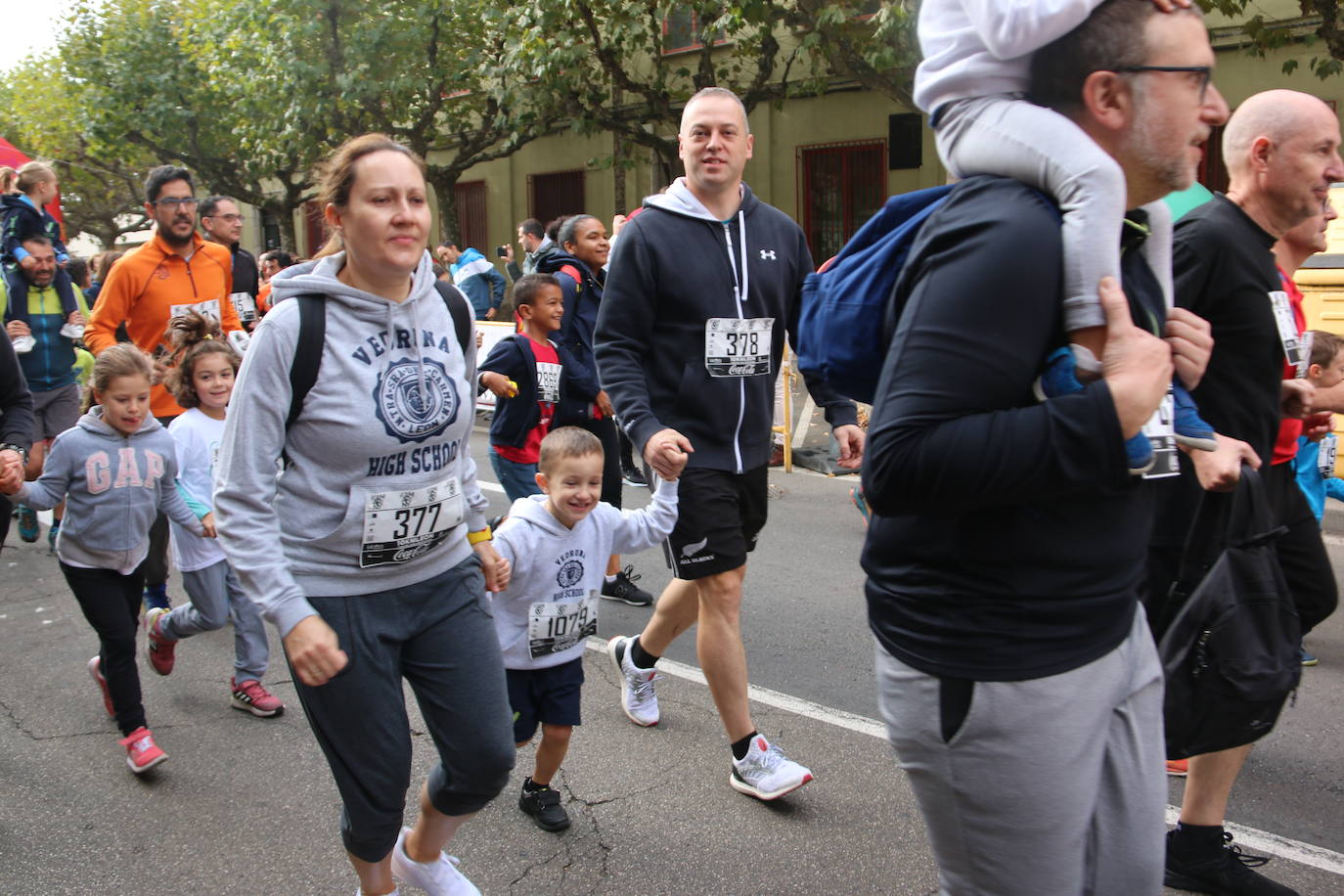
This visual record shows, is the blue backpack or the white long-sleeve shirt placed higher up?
the white long-sleeve shirt

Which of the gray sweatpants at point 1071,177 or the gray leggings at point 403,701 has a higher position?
the gray sweatpants at point 1071,177

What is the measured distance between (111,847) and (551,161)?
2116 cm

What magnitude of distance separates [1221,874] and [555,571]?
1972 millimetres

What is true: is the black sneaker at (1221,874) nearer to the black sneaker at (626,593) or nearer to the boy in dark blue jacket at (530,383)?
the black sneaker at (626,593)

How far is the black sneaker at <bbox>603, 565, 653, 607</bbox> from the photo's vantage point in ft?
19.5

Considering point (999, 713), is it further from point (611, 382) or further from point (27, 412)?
point (27, 412)

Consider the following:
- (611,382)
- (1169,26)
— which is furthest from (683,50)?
(1169,26)

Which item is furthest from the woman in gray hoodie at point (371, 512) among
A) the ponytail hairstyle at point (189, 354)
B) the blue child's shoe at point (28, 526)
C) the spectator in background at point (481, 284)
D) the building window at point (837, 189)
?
the building window at point (837, 189)

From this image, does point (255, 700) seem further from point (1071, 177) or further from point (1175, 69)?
point (1175, 69)

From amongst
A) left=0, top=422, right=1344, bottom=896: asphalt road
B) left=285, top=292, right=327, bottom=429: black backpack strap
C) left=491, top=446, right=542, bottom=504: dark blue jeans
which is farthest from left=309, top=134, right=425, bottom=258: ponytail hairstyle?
left=491, top=446, right=542, bottom=504: dark blue jeans

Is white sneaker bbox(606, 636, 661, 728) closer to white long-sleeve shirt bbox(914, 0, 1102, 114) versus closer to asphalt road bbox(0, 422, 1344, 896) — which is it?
asphalt road bbox(0, 422, 1344, 896)

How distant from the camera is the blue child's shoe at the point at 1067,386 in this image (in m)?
1.62

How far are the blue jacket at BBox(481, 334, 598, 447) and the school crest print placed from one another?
112 inches

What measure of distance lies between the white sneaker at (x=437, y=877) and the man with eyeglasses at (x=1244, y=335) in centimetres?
185
